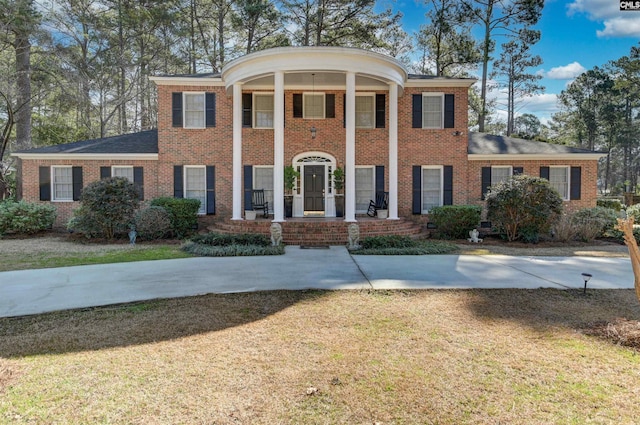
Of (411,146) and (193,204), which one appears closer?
(193,204)

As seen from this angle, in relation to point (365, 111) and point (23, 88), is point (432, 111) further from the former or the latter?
point (23, 88)

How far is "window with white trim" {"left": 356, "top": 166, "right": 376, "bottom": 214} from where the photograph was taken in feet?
48.1

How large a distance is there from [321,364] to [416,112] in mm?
12769

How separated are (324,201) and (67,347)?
11213 mm

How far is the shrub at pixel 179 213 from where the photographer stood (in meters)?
12.1

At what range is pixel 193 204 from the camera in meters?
12.6

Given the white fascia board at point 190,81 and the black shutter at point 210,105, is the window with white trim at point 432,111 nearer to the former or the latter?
the white fascia board at point 190,81

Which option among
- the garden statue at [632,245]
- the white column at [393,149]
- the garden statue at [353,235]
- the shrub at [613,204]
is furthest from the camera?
the shrub at [613,204]

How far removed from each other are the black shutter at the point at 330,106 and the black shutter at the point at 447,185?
4.88m

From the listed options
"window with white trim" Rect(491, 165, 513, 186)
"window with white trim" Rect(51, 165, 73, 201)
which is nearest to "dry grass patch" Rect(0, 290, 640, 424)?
"window with white trim" Rect(491, 165, 513, 186)

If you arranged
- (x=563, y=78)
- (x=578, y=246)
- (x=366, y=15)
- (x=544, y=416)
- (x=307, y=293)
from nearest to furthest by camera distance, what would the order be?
(x=544, y=416)
(x=307, y=293)
(x=578, y=246)
(x=366, y=15)
(x=563, y=78)

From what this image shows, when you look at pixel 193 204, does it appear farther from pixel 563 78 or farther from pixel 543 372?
pixel 563 78

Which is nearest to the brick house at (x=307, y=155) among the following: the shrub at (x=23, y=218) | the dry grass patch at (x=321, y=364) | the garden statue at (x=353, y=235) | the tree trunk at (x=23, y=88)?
the shrub at (x=23, y=218)

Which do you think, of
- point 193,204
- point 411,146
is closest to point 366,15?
point 411,146
